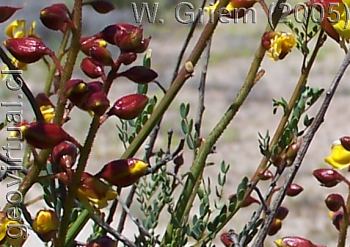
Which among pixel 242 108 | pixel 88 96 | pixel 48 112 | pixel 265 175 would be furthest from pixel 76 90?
pixel 242 108

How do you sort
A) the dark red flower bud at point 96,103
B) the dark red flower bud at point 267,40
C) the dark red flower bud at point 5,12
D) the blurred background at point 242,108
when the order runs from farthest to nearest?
the blurred background at point 242,108
the dark red flower bud at point 267,40
the dark red flower bud at point 5,12
the dark red flower bud at point 96,103

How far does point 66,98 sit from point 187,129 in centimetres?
32

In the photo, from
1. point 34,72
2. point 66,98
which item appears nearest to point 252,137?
point 34,72

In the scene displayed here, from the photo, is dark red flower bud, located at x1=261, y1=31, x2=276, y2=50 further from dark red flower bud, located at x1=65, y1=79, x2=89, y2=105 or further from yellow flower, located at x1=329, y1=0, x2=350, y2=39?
dark red flower bud, located at x1=65, y1=79, x2=89, y2=105

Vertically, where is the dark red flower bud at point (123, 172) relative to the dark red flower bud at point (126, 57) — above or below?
below

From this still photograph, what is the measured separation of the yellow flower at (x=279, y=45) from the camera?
978mm

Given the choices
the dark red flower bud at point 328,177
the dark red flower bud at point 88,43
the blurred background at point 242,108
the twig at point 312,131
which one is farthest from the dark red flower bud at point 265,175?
the blurred background at point 242,108

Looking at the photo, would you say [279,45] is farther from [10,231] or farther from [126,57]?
[10,231]

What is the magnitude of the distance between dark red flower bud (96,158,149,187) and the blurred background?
3.16 metres

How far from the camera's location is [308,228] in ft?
15.6

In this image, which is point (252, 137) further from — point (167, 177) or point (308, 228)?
point (167, 177)

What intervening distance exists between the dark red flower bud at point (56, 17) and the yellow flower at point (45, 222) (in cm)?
17

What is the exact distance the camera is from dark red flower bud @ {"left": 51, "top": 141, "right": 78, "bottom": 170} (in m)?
0.79

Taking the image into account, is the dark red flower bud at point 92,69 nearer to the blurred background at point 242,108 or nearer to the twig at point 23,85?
the twig at point 23,85
